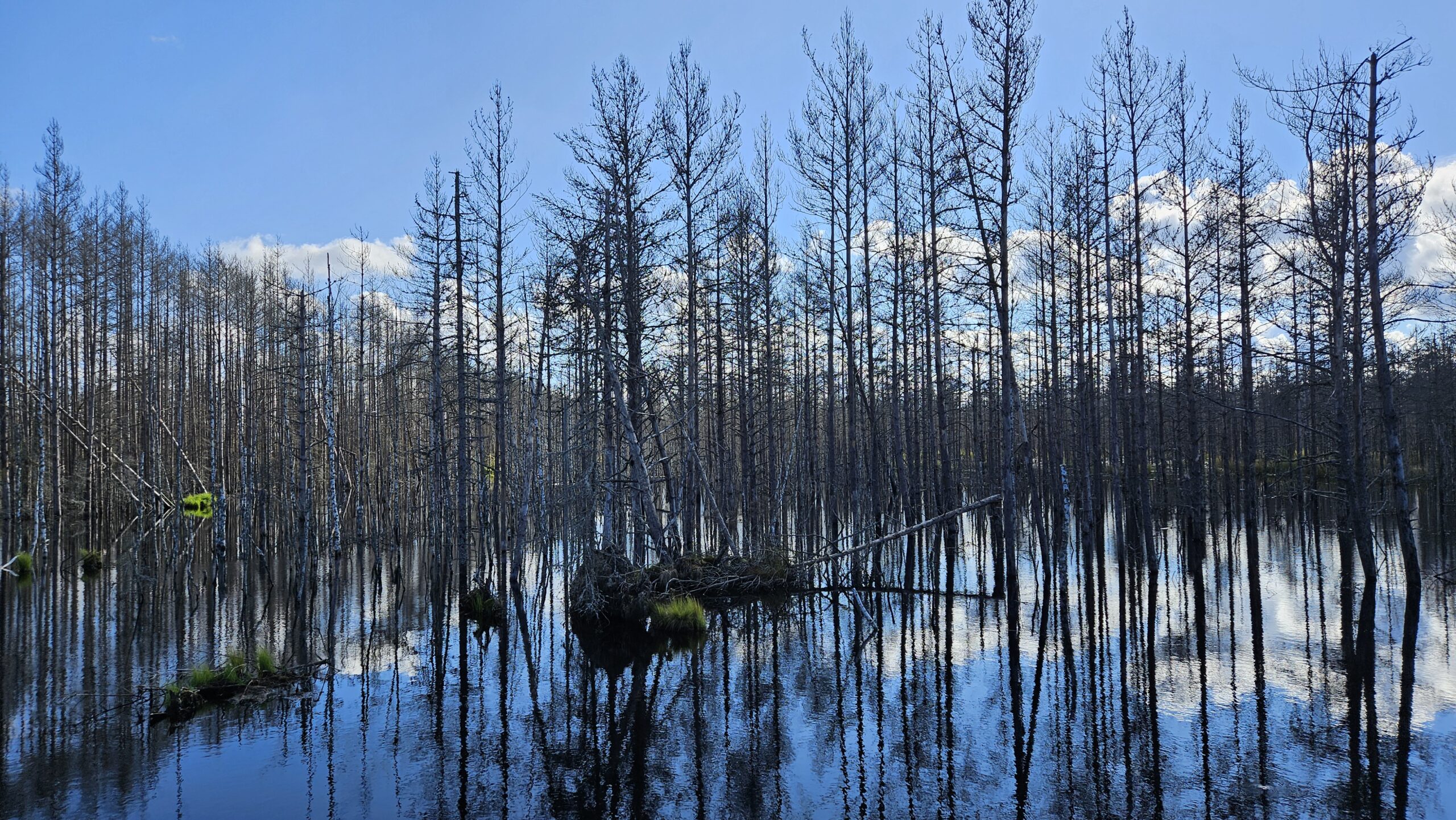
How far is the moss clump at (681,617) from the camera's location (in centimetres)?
1277

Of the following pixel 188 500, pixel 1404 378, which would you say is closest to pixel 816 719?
pixel 188 500

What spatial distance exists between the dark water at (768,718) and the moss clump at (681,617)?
49cm

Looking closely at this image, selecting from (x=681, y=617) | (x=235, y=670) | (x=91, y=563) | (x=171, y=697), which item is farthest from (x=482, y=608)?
(x=91, y=563)

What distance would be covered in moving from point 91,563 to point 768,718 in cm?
1820

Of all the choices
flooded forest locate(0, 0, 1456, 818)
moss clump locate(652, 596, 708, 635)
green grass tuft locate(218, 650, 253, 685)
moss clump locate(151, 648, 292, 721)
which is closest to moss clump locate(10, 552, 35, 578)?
flooded forest locate(0, 0, 1456, 818)

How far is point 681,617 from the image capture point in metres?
12.8

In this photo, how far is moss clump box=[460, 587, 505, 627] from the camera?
45.0ft

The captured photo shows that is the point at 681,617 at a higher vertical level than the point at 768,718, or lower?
higher

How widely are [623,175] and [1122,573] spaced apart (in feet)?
40.5

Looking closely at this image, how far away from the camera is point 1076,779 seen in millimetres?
6445

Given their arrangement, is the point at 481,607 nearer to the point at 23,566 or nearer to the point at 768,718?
the point at 768,718

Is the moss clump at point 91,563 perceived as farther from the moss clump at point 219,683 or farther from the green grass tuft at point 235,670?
the green grass tuft at point 235,670

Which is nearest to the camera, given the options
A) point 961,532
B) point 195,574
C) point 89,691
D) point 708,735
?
point 708,735

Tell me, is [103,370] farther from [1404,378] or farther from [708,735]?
[1404,378]
